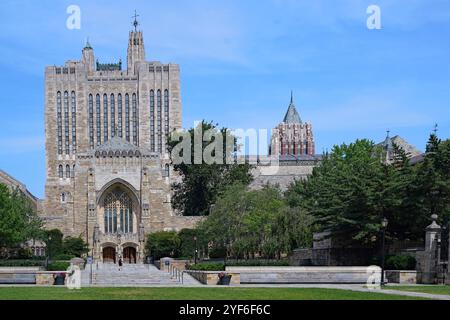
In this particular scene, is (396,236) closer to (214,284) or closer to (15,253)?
(214,284)

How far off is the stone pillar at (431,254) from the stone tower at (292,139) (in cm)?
12675

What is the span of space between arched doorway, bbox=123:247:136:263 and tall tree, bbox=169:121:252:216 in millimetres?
9080

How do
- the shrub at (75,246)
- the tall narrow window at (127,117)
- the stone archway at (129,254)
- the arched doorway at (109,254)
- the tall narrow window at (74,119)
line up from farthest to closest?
1. the tall narrow window at (127,117)
2. the tall narrow window at (74,119)
3. the arched doorway at (109,254)
4. the stone archway at (129,254)
5. the shrub at (75,246)

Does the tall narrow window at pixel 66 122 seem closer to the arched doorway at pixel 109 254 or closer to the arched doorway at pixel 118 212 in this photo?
the arched doorway at pixel 118 212

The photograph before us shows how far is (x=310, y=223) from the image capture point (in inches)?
2138

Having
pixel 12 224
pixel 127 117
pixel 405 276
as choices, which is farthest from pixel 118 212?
pixel 405 276

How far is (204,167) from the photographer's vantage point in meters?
90.4

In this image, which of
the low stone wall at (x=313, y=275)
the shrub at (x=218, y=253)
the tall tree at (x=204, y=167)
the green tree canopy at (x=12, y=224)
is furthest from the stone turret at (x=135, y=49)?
the low stone wall at (x=313, y=275)

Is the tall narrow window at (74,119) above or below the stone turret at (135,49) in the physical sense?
below

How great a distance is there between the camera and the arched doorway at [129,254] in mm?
84812

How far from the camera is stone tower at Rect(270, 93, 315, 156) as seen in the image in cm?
16638

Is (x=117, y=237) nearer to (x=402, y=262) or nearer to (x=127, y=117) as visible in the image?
(x=127, y=117)

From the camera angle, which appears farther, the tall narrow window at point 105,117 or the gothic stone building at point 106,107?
the tall narrow window at point 105,117
